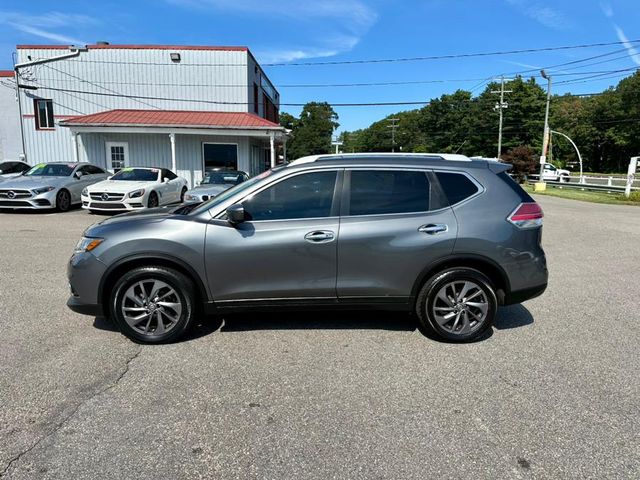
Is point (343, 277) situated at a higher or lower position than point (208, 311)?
higher

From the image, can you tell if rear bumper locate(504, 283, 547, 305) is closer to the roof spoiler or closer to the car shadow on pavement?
the car shadow on pavement

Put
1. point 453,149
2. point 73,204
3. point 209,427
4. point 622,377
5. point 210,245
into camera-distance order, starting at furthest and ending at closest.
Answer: point 453,149 → point 73,204 → point 210,245 → point 622,377 → point 209,427

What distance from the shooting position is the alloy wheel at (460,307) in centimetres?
429

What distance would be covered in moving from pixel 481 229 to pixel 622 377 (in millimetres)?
1644

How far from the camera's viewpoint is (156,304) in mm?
4164

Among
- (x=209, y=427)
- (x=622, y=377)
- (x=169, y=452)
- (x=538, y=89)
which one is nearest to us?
(x=169, y=452)

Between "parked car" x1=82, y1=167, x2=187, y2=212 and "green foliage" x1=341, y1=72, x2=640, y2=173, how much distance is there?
61.0 m

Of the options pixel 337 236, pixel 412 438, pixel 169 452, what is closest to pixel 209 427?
pixel 169 452

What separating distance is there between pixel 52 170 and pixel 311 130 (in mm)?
99740

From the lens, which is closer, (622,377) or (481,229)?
(622,377)

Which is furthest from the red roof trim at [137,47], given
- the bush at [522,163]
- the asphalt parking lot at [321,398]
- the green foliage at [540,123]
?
the green foliage at [540,123]

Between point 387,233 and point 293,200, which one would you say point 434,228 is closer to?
point 387,233

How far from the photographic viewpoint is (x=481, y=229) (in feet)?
13.9

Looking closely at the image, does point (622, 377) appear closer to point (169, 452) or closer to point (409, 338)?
point (409, 338)
